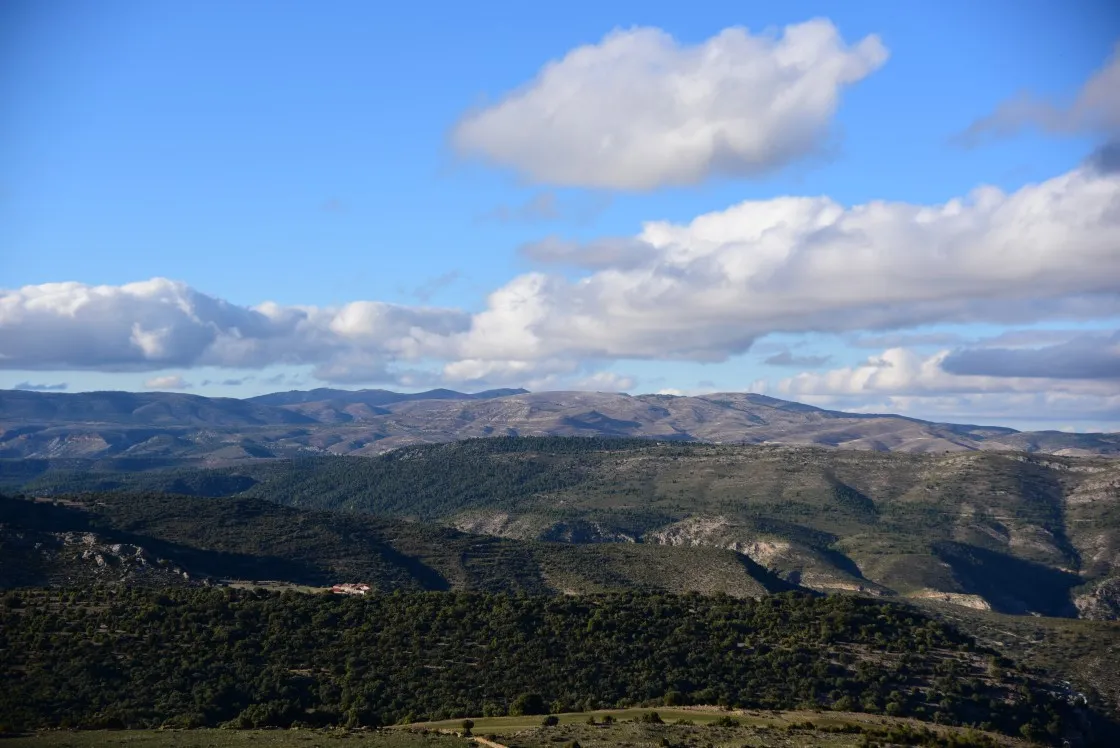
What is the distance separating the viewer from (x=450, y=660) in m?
84.9

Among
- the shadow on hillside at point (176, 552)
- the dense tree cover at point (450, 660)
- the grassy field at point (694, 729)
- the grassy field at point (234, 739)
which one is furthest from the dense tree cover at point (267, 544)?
the grassy field at point (694, 729)

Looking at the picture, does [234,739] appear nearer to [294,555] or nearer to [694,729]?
[694,729]

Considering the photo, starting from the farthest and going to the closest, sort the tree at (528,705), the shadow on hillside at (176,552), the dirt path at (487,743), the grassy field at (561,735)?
the shadow on hillside at (176,552) < the tree at (528,705) < the grassy field at (561,735) < the dirt path at (487,743)

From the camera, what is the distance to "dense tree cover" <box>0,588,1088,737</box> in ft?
244

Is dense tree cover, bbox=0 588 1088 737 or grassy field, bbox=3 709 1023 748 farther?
dense tree cover, bbox=0 588 1088 737

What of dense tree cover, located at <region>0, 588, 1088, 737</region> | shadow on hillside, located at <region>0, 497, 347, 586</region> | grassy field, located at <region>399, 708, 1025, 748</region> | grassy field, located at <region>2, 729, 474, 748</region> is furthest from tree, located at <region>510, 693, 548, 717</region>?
shadow on hillside, located at <region>0, 497, 347, 586</region>

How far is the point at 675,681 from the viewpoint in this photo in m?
83.1

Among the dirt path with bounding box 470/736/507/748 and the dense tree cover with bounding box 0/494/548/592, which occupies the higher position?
the dirt path with bounding box 470/736/507/748

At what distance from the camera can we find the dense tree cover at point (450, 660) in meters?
74.5

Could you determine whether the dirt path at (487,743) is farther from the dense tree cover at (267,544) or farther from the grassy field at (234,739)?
the dense tree cover at (267,544)

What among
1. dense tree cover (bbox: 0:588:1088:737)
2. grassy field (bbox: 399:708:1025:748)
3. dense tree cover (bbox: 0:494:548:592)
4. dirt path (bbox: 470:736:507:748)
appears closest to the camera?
dirt path (bbox: 470:736:507:748)

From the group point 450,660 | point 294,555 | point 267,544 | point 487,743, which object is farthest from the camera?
point 267,544

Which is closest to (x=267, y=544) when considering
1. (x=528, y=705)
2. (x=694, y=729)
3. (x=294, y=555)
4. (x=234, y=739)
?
(x=294, y=555)

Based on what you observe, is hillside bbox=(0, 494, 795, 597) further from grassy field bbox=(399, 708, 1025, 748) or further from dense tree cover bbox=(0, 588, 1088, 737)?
grassy field bbox=(399, 708, 1025, 748)
